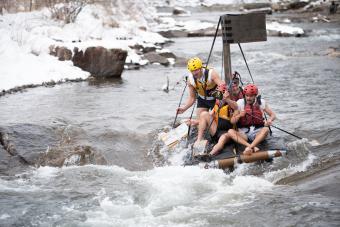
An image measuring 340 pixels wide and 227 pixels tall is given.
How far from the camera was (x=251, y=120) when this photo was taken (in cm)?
972

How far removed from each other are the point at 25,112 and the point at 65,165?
4.34 m

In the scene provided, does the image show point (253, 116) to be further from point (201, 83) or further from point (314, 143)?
point (314, 143)

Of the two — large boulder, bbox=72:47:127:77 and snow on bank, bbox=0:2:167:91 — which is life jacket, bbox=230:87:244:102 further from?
large boulder, bbox=72:47:127:77

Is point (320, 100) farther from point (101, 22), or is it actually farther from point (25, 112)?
point (101, 22)

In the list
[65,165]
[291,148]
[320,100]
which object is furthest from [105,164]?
[320,100]

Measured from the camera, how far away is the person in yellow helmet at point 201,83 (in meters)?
9.97

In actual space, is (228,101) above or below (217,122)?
above

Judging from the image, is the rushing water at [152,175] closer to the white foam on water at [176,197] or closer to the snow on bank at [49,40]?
the white foam on water at [176,197]

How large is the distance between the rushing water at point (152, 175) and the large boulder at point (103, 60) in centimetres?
293

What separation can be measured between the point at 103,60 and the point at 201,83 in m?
9.73

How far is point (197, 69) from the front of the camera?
32.7 ft

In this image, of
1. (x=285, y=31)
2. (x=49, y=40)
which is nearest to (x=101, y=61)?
(x=49, y=40)

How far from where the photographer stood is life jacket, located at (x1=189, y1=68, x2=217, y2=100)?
10242mm

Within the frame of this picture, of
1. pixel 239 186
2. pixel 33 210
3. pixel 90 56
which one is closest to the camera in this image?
pixel 33 210
